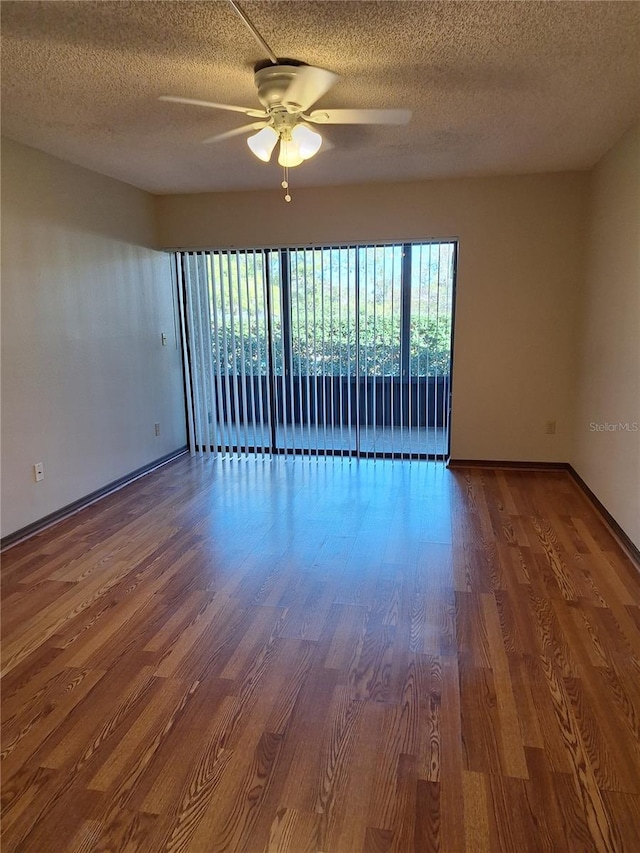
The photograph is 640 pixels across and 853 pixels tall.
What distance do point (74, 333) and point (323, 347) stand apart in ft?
7.20

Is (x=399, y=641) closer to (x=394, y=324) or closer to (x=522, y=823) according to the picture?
(x=522, y=823)

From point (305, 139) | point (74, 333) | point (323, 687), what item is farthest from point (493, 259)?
point (323, 687)

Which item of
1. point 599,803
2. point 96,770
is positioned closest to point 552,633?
point 599,803

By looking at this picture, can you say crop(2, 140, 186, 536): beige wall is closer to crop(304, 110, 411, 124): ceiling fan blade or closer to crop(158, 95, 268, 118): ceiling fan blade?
crop(158, 95, 268, 118): ceiling fan blade

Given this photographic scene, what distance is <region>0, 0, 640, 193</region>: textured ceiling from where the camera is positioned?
1.98m

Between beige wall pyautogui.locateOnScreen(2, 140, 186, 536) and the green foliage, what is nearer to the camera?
beige wall pyautogui.locateOnScreen(2, 140, 186, 536)

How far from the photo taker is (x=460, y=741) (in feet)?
5.63

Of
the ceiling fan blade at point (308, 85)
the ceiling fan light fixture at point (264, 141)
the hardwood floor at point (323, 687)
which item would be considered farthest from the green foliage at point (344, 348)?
the ceiling fan blade at point (308, 85)

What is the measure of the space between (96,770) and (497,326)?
13.8 feet

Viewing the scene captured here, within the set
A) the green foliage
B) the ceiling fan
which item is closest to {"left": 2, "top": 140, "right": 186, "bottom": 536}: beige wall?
the green foliage

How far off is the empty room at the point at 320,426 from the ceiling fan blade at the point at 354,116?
0.03 m

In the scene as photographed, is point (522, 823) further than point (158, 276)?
No

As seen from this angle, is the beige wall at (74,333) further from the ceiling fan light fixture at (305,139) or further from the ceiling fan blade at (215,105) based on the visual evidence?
the ceiling fan light fixture at (305,139)

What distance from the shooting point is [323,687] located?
1987 mm
